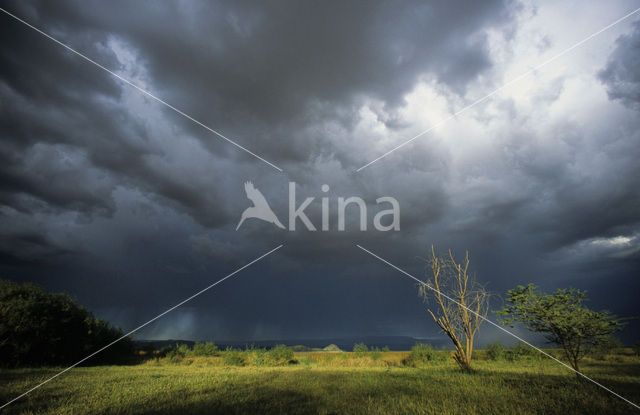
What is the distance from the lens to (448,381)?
13.0 meters

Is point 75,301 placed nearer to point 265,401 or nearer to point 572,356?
point 265,401

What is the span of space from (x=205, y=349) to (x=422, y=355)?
2187cm

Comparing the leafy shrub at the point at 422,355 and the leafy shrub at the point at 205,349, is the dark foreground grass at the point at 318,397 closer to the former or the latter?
the leafy shrub at the point at 422,355

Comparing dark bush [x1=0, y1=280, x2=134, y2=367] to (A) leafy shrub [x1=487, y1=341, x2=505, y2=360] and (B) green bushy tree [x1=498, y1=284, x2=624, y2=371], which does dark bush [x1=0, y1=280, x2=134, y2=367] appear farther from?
(A) leafy shrub [x1=487, y1=341, x2=505, y2=360]

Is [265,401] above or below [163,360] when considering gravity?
above

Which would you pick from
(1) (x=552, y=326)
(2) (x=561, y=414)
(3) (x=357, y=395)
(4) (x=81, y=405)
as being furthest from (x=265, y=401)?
(1) (x=552, y=326)

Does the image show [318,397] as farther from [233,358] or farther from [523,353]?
[523,353]

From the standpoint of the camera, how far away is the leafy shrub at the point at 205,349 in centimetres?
3122

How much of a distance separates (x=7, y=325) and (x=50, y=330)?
3102 millimetres

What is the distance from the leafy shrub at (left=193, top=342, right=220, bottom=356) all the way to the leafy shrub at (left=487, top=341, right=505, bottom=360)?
1085 inches

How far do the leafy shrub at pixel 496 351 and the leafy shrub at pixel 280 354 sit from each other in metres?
19.4

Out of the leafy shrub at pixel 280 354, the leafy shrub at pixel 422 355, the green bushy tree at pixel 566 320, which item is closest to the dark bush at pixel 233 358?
the leafy shrub at pixel 280 354

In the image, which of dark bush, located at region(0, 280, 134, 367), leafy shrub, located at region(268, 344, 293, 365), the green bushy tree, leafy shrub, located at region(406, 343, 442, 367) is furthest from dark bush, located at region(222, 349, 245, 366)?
the green bushy tree

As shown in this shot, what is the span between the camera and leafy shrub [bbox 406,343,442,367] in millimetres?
27383
